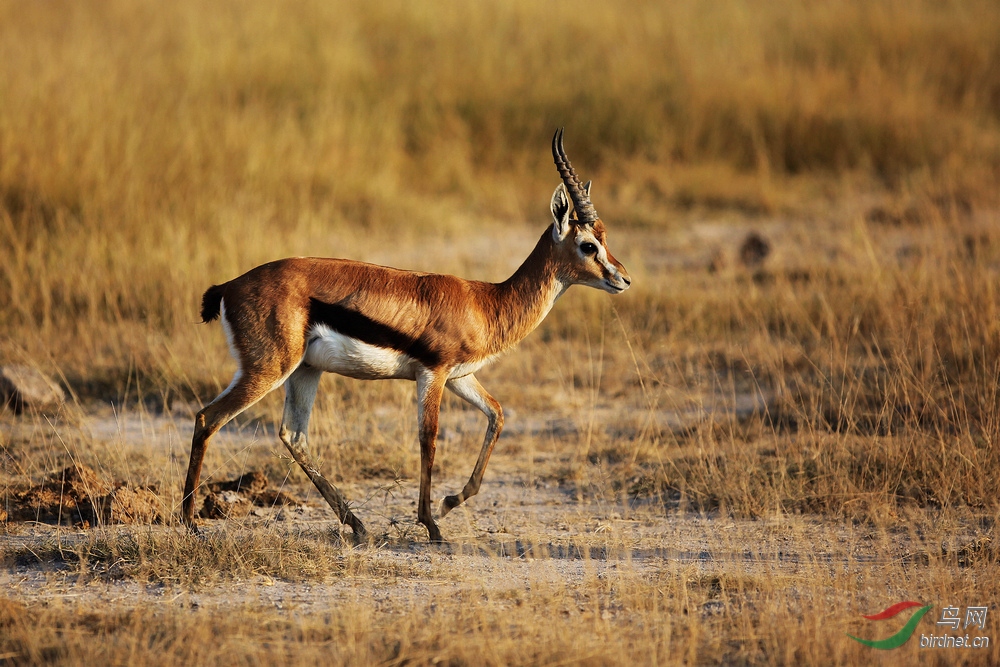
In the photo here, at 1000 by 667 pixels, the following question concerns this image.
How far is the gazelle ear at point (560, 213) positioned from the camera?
5.15 metres

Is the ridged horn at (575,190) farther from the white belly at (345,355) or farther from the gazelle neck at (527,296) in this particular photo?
the white belly at (345,355)

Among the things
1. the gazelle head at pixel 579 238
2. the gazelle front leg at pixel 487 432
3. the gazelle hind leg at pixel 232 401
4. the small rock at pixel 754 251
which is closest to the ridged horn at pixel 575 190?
the gazelle head at pixel 579 238

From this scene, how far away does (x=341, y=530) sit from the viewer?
5.15 meters

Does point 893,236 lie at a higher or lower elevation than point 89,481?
higher

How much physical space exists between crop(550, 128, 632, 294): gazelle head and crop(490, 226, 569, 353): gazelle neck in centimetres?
7

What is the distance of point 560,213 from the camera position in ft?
17.2

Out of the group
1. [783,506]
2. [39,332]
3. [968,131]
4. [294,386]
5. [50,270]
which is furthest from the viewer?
[968,131]

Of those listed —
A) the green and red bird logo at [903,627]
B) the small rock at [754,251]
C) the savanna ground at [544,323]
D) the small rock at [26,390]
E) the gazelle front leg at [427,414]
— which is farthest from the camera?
the small rock at [754,251]

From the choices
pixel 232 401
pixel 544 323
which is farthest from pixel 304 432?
pixel 544 323

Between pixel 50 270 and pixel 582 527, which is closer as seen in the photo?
pixel 582 527

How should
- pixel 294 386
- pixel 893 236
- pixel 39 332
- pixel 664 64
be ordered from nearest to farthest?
pixel 294 386 → pixel 39 332 → pixel 893 236 → pixel 664 64

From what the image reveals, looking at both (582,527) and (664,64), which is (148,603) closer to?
(582,527)

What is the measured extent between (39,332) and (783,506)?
5264mm

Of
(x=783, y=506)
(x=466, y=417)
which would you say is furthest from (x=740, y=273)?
(x=783, y=506)
